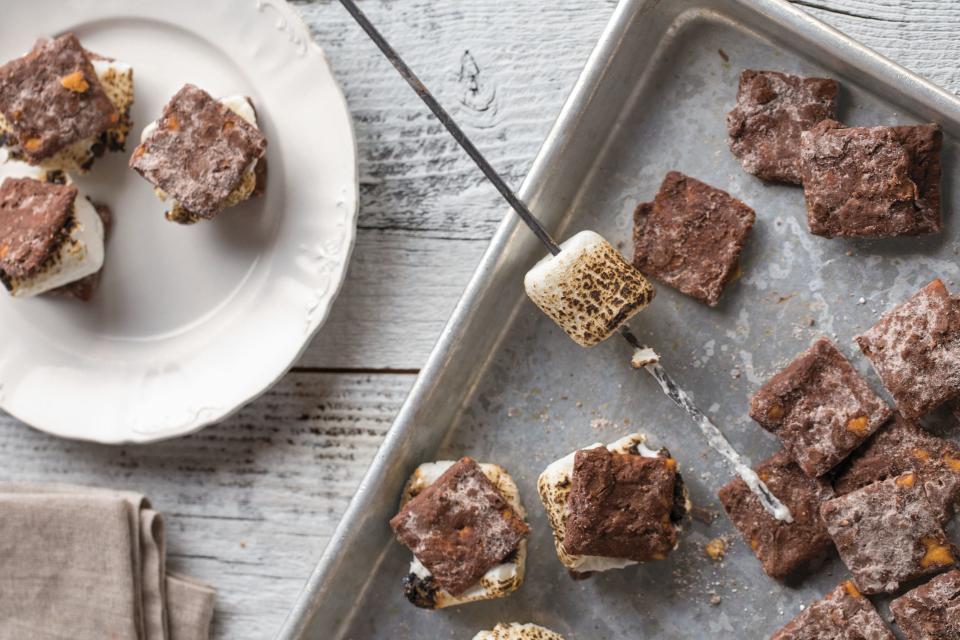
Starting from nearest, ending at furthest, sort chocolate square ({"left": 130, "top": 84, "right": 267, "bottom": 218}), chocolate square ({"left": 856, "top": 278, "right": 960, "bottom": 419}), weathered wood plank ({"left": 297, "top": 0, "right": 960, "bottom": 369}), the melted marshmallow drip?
chocolate square ({"left": 856, "top": 278, "right": 960, "bottom": 419}) < the melted marshmallow drip < chocolate square ({"left": 130, "top": 84, "right": 267, "bottom": 218}) < weathered wood plank ({"left": 297, "top": 0, "right": 960, "bottom": 369})

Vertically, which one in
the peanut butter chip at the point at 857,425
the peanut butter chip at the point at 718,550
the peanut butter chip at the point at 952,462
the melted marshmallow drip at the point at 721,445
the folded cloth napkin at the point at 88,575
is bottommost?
the folded cloth napkin at the point at 88,575

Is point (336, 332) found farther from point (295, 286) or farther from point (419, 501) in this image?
point (419, 501)

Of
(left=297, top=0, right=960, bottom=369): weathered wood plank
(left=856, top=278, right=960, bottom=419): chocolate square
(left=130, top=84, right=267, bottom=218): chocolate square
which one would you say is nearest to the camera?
(left=856, top=278, right=960, bottom=419): chocolate square

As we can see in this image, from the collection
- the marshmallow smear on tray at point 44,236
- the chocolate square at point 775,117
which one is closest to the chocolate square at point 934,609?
the chocolate square at point 775,117

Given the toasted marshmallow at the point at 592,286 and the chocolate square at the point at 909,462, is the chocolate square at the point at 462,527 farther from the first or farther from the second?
the chocolate square at the point at 909,462

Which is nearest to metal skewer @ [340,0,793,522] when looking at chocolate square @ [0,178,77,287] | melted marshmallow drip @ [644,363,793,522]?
melted marshmallow drip @ [644,363,793,522]

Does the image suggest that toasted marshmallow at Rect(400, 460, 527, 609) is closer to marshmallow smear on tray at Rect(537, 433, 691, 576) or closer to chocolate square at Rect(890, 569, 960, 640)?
marshmallow smear on tray at Rect(537, 433, 691, 576)

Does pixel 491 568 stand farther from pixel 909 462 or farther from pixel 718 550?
pixel 909 462
